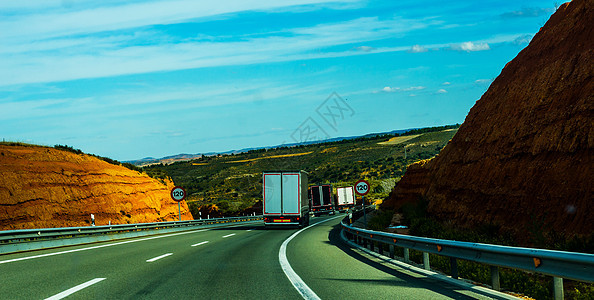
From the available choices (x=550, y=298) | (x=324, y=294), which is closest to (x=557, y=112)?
(x=550, y=298)

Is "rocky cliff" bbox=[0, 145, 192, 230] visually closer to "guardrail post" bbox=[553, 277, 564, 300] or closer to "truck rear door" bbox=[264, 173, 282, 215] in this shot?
"truck rear door" bbox=[264, 173, 282, 215]

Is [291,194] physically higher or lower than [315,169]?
lower

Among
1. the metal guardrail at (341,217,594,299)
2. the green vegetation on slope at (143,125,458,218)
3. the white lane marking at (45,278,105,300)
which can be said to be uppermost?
the green vegetation on slope at (143,125,458,218)

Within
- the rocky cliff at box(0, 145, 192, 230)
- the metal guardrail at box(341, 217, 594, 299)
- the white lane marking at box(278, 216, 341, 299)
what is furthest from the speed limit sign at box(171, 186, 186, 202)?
the metal guardrail at box(341, 217, 594, 299)

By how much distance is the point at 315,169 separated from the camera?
384ft

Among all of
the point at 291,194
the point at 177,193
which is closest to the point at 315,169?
the point at 291,194

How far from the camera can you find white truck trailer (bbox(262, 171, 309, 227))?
34.5 m

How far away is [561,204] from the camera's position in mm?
13977

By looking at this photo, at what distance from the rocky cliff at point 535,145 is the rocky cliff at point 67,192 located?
25.2 meters

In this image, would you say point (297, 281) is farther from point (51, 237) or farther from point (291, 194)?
point (291, 194)

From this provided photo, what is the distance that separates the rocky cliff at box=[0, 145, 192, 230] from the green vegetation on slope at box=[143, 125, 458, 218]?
25.6 metres

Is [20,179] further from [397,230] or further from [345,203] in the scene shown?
[345,203]

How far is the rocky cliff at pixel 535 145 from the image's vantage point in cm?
1416

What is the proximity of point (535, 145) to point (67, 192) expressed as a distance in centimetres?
3215
